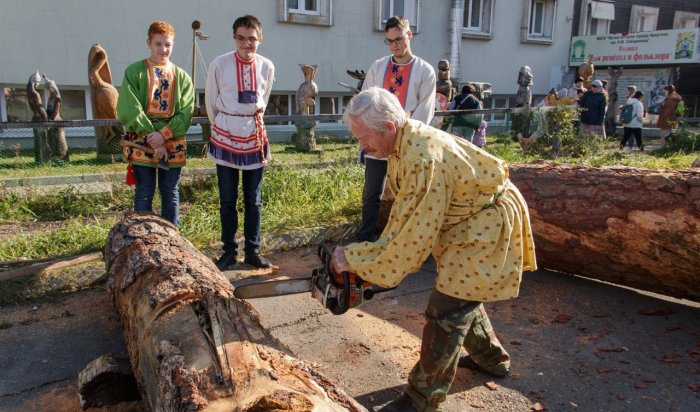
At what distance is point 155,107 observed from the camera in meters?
4.50

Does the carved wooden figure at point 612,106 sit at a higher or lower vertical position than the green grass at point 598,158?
higher

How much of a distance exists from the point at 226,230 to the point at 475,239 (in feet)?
8.72

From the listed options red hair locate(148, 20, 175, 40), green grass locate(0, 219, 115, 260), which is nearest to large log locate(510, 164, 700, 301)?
red hair locate(148, 20, 175, 40)

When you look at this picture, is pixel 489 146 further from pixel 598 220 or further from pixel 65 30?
pixel 65 30

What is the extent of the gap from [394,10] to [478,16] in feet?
11.5

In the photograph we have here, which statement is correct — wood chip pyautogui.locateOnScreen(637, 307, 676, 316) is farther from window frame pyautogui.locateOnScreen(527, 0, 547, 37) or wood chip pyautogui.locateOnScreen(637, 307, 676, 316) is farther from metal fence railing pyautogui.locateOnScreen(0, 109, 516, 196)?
window frame pyautogui.locateOnScreen(527, 0, 547, 37)

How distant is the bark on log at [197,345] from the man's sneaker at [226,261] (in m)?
1.13

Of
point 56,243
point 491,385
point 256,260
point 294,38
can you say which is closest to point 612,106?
point 294,38

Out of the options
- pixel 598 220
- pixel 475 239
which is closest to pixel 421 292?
pixel 598 220

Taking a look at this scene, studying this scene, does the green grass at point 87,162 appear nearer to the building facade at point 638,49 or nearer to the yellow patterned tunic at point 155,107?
the yellow patterned tunic at point 155,107

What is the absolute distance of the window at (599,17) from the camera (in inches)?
783

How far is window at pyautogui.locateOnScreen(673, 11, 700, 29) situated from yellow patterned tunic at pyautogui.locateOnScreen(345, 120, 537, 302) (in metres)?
24.4

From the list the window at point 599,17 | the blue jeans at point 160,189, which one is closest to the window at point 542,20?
the window at point 599,17

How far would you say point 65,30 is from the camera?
10828 millimetres
